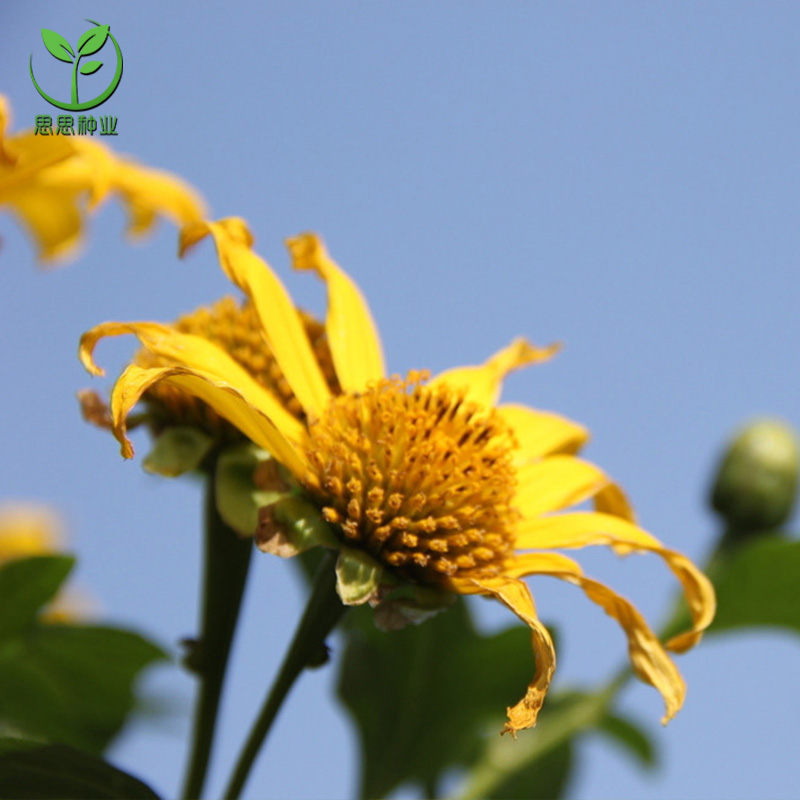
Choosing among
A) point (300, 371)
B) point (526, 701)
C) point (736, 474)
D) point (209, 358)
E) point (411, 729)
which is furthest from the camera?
point (736, 474)

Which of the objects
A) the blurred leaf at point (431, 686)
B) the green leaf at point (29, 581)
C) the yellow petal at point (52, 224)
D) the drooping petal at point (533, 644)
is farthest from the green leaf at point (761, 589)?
the yellow petal at point (52, 224)

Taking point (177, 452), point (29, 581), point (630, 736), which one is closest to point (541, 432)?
point (177, 452)

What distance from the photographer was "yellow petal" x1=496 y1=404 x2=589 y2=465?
6.97ft

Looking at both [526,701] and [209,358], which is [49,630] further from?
→ [526,701]

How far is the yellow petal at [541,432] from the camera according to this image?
212cm

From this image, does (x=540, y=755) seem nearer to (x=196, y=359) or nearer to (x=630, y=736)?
(x=630, y=736)

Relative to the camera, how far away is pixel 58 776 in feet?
4.88

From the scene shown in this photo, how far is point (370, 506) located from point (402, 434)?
0.12 m

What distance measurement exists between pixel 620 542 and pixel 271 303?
2.07ft

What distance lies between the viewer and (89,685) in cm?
228

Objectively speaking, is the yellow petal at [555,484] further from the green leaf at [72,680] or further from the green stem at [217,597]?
the green leaf at [72,680]

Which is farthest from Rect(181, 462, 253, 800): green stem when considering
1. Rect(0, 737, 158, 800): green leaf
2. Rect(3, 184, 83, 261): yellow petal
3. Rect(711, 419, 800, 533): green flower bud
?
Rect(711, 419, 800, 533): green flower bud

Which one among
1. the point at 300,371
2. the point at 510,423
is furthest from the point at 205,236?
the point at 510,423

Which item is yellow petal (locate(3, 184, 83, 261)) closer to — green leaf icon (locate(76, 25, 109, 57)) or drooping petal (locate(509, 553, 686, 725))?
green leaf icon (locate(76, 25, 109, 57))
